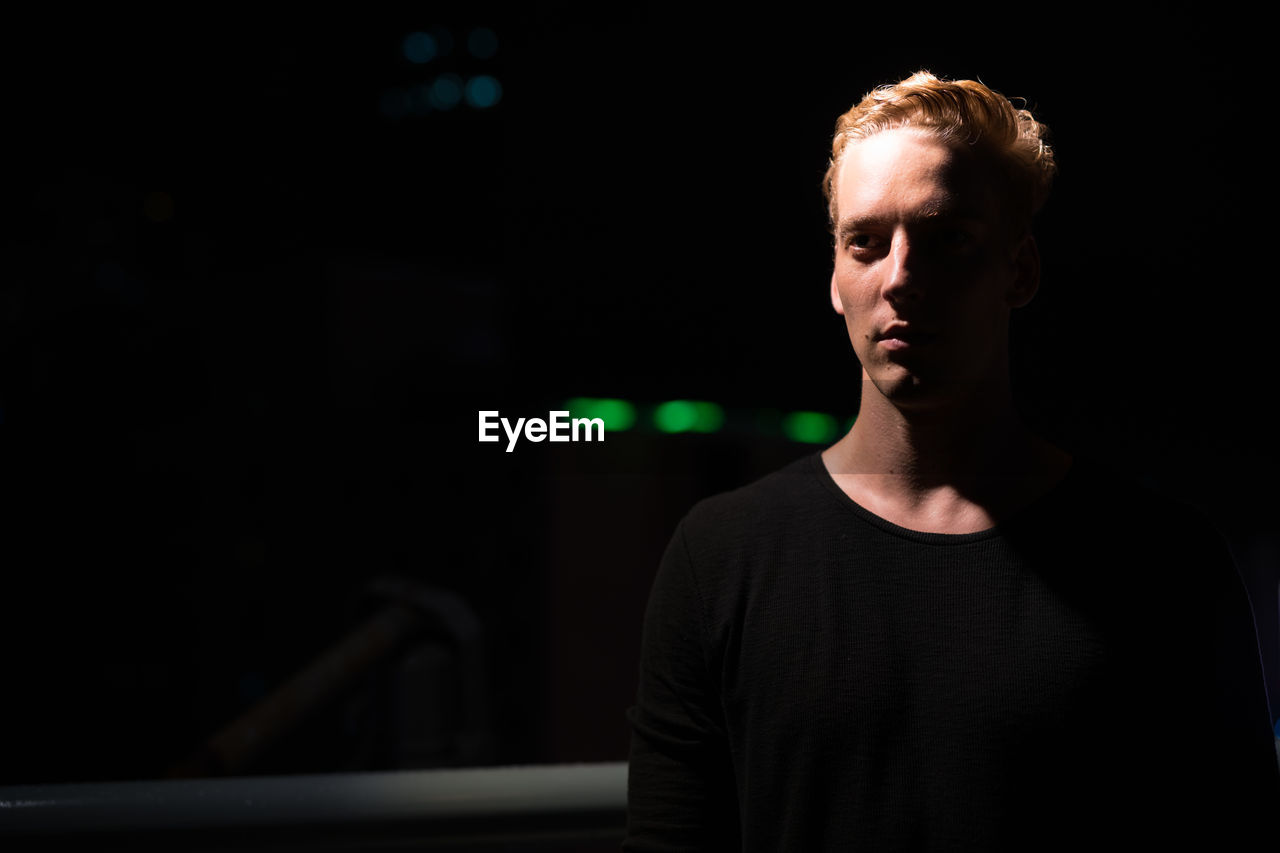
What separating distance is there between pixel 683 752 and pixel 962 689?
27 centimetres

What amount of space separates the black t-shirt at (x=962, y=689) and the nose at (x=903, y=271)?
21 cm

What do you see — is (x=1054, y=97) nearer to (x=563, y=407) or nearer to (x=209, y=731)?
(x=563, y=407)

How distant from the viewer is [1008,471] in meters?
0.93

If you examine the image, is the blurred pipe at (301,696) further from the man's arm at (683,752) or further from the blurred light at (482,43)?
the blurred light at (482,43)

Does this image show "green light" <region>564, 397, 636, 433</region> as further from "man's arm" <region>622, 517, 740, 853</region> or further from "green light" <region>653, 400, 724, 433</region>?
"man's arm" <region>622, 517, 740, 853</region>

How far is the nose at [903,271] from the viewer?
88cm

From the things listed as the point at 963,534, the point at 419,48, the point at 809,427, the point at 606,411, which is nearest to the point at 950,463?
the point at 963,534

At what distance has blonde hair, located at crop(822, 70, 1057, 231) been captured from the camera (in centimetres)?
90

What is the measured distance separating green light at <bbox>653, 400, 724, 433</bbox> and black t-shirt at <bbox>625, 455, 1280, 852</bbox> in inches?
16.6

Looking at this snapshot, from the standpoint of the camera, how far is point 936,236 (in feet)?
2.92

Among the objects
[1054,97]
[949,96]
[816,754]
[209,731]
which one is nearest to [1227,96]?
[1054,97]

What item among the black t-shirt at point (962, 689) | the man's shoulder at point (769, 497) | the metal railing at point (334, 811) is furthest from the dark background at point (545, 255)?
the black t-shirt at point (962, 689)

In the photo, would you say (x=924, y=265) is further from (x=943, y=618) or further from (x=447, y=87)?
(x=447, y=87)

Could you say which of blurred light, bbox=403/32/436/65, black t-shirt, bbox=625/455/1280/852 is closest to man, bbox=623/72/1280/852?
black t-shirt, bbox=625/455/1280/852
